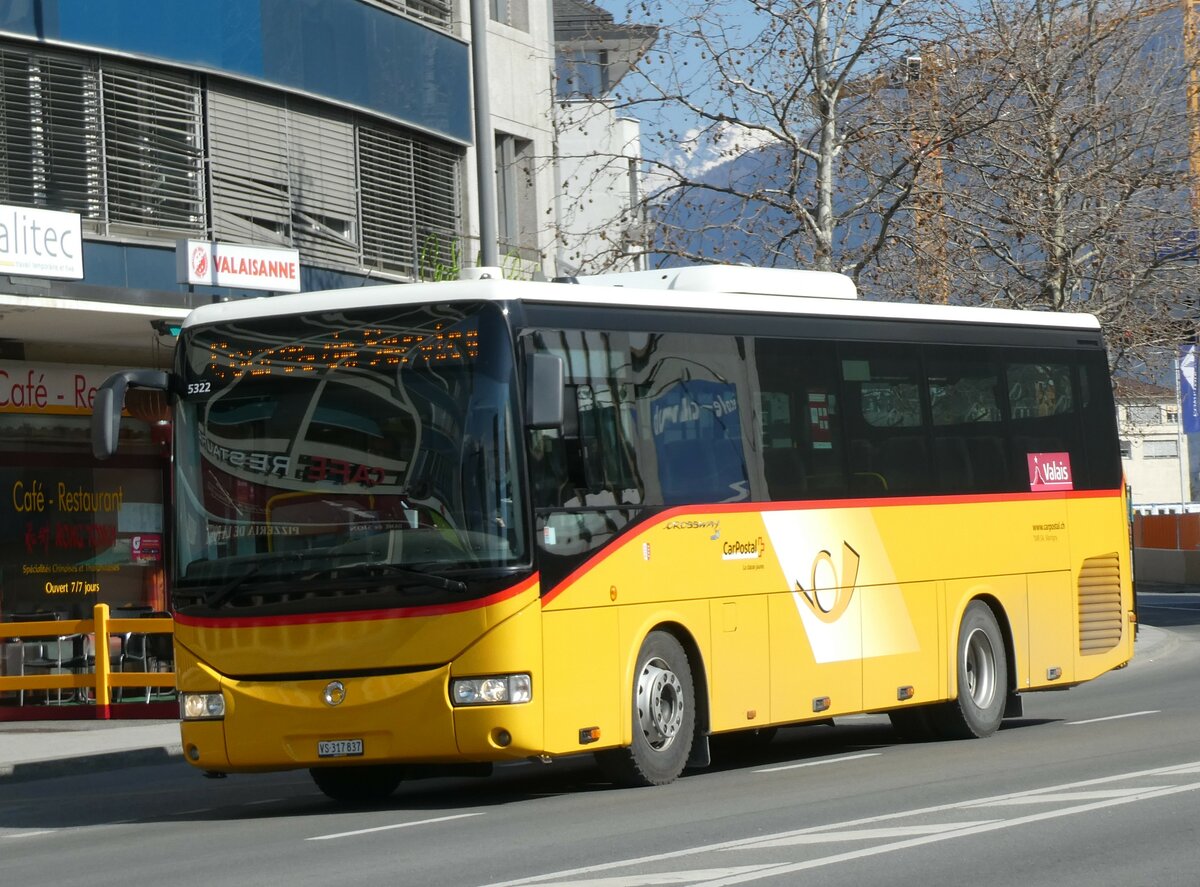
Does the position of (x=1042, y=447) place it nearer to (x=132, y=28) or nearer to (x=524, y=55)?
(x=132, y=28)

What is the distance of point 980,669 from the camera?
16.6 metres

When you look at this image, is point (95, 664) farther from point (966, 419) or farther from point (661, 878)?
point (661, 878)

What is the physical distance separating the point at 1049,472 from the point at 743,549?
14.0 ft

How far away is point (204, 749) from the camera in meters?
12.6

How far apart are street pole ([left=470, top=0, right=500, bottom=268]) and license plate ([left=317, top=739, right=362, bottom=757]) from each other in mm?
8792

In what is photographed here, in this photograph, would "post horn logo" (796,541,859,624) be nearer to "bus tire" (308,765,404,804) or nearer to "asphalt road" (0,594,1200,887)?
"asphalt road" (0,594,1200,887)

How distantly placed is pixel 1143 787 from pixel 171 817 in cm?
610

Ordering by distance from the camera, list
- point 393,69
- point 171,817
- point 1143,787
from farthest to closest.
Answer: point 393,69, point 171,817, point 1143,787

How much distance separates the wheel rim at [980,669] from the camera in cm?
1648

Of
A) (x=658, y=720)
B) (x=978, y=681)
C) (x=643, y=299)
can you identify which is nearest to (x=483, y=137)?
(x=643, y=299)

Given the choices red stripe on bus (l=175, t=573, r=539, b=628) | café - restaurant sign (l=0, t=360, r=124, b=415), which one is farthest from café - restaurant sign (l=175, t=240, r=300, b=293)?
red stripe on bus (l=175, t=573, r=539, b=628)

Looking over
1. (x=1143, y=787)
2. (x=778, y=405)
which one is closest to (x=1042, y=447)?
(x=778, y=405)

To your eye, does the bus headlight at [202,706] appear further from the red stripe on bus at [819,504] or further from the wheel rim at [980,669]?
the wheel rim at [980,669]

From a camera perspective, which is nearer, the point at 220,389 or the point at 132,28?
the point at 220,389
